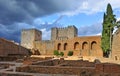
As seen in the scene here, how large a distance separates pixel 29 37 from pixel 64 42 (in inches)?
397

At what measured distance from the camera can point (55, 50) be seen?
146 ft

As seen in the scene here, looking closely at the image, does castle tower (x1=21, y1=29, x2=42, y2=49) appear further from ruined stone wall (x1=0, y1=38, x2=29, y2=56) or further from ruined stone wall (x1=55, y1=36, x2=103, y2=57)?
ruined stone wall (x1=0, y1=38, x2=29, y2=56)

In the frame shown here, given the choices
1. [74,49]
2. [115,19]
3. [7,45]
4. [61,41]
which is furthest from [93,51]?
[7,45]

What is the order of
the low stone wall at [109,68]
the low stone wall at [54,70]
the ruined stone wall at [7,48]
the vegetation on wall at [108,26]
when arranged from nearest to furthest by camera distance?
the low stone wall at [109,68], the low stone wall at [54,70], the vegetation on wall at [108,26], the ruined stone wall at [7,48]

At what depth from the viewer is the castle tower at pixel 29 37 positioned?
4959 cm

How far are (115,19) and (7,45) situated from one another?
18.8 m

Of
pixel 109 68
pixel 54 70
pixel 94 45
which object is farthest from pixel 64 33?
pixel 109 68

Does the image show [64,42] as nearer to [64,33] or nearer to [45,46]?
[64,33]

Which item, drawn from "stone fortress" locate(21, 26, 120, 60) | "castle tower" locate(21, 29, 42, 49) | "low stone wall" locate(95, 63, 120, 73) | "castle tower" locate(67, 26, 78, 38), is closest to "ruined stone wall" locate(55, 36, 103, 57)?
"stone fortress" locate(21, 26, 120, 60)

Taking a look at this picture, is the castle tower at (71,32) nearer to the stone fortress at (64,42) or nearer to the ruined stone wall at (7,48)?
the stone fortress at (64,42)

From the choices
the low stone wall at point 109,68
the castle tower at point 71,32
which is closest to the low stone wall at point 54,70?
the low stone wall at point 109,68

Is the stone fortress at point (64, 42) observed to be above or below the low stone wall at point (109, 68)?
above

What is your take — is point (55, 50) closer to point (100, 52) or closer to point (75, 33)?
point (75, 33)

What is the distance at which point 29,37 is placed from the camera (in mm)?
50031
